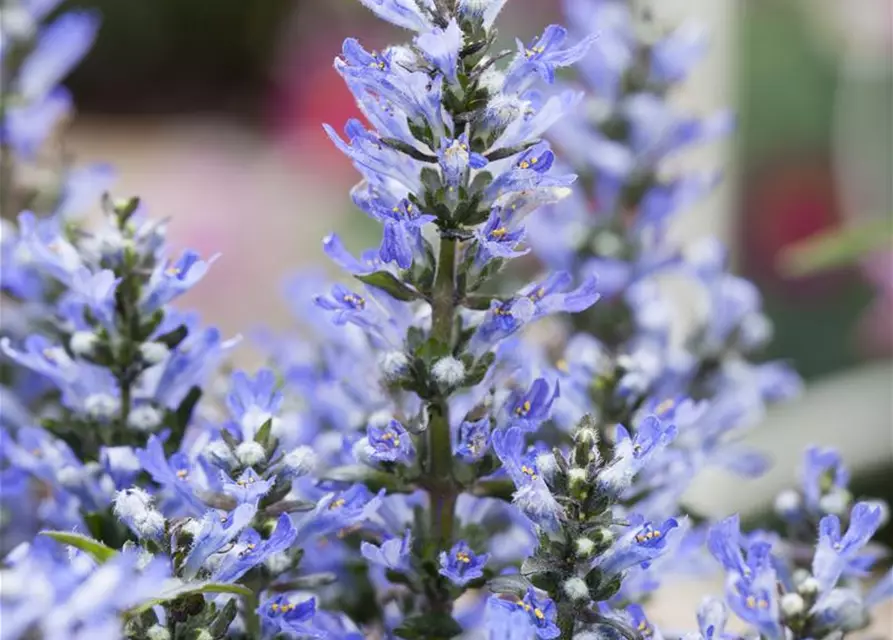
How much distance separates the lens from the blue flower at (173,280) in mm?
760

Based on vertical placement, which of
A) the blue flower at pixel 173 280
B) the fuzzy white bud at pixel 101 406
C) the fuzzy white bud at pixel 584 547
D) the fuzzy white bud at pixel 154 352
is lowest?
the fuzzy white bud at pixel 584 547

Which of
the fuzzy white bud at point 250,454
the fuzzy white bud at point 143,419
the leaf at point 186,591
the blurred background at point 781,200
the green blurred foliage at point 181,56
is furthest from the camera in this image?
the green blurred foliage at point 181,56

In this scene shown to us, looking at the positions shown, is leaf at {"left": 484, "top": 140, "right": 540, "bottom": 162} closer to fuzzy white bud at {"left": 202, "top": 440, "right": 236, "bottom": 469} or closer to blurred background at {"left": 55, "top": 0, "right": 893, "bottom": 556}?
fuzzy white bud at {"left": 202, "top": 440, "right": 236, "bottom": 469}

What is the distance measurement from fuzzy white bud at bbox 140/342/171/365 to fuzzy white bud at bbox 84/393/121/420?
0.04 m

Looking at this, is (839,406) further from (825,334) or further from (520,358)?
(520,358)

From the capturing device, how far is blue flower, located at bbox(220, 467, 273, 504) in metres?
0.65

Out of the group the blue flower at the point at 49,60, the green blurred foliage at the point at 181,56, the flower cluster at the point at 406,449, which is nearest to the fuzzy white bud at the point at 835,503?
the flower cluster at the point at 406,449

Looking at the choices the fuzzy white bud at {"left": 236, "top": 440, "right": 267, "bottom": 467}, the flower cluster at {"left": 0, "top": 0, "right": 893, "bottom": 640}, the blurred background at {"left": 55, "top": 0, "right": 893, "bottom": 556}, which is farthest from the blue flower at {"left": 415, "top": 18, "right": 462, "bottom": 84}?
the blurred background at {"left": 55, "top": 0, "right": 893, "bottom": 556}

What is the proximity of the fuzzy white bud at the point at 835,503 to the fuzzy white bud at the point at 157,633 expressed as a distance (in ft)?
1.32

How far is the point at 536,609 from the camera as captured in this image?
627 mm

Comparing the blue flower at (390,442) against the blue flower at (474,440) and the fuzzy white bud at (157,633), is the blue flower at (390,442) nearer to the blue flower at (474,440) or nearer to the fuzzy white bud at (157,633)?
the blue flower at (474,440)

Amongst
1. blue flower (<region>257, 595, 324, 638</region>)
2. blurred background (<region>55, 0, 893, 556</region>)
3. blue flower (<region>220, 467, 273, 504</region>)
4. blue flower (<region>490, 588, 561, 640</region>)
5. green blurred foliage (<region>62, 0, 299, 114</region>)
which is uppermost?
green blurred foliage (<region>62, 0, 299, 114</region>)

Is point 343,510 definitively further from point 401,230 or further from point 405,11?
point 405,11

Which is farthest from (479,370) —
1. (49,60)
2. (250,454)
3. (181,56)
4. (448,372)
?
(181,56)
